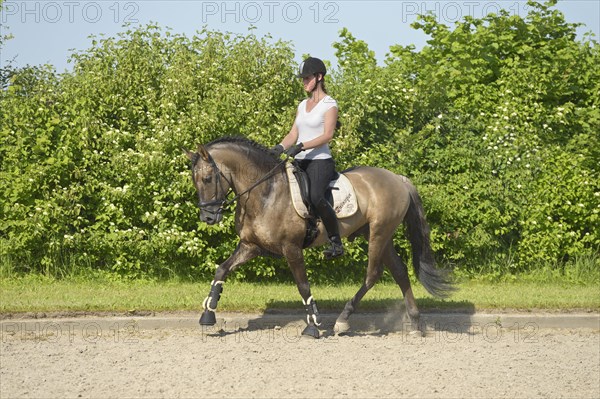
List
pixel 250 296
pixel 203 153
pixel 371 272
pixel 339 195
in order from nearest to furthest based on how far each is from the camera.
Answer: pixel 203 153
pixel 339 195
pixel 371 272
pixel 250 296

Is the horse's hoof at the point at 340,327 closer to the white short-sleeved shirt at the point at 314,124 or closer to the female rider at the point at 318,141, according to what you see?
the female rider at the point at 318,141

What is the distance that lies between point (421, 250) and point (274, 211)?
2.18 m

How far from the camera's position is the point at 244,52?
45.7 ft

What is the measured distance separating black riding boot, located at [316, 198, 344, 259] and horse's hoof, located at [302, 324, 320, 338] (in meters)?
0.82

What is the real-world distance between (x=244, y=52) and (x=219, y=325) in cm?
556

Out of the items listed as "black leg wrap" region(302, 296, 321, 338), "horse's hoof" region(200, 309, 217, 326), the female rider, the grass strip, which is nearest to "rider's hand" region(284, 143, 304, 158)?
the female rider

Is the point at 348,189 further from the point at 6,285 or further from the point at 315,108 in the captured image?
the point at 6,285

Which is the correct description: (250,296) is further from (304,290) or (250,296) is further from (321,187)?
(321,187)

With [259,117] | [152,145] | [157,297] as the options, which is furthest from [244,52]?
[157,297]

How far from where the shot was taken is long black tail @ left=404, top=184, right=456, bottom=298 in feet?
34.0

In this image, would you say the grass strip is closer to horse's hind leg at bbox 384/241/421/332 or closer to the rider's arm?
horse's hind leg at bbox 384/241/421/332

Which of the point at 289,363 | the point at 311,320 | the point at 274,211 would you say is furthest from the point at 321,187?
the point at 289,363

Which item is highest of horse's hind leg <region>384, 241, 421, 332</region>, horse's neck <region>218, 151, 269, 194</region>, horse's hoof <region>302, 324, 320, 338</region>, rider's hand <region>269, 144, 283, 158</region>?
rider's hand <region>269, 144, 283, 158</region>

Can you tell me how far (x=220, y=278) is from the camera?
9.45 metres
